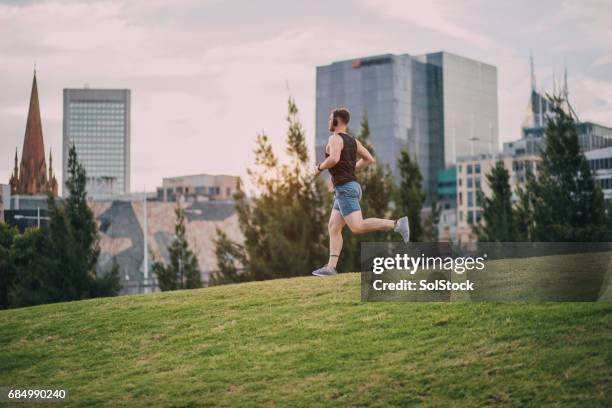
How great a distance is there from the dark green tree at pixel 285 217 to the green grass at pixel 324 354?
50.2 ft

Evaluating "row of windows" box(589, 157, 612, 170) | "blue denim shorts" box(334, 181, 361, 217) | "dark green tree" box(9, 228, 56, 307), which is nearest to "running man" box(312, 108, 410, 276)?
"blue denim shorts" box(334, 181, 361, 217)

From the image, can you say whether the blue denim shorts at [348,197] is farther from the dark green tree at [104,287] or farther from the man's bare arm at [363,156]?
the dark green tree at [104,287]

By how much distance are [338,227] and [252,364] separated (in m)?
2.57

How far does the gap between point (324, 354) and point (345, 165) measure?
9.34 ft

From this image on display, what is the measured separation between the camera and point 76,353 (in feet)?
47.9

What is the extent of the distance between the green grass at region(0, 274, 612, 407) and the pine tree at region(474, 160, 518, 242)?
925 inches

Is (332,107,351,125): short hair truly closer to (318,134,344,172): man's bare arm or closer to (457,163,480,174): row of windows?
(318,134,344,172): man's bare arm

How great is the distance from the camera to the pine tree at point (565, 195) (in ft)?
117

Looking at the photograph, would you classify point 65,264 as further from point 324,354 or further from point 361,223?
point 324,354

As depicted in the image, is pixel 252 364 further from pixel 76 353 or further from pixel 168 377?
pixel 76 353

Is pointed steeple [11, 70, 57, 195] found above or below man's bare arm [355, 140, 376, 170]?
above

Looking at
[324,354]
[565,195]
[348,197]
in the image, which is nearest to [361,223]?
[348,197]

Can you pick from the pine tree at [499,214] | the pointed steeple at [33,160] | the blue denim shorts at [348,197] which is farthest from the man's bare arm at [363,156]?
the pointed steeple at [33,160]

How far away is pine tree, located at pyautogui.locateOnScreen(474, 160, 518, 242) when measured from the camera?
38.8 metres
